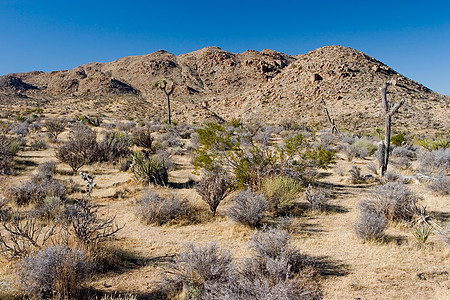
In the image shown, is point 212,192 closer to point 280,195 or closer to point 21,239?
point 280,195

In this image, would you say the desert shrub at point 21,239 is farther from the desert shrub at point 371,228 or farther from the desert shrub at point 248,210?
the desert shrub at point 371,228

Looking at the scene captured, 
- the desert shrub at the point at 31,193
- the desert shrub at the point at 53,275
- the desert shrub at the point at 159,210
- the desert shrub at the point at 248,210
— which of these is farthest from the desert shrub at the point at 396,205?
the desert shrub at the point at 31,193

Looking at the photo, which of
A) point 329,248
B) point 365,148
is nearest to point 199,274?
point 329,248

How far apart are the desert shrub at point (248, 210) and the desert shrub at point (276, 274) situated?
4.33 ft

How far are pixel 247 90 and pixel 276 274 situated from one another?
6300cm

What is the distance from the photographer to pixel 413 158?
1590cm

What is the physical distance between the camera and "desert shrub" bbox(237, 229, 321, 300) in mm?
3193

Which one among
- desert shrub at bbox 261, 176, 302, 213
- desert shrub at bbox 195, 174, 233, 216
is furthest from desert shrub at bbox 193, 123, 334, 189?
desert shrub at bbox 195, 174, 233, 216

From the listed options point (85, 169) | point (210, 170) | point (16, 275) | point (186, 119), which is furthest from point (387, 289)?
point (186, 119)

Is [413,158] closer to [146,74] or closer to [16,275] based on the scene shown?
[16,275]

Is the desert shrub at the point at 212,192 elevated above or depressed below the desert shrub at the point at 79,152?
below

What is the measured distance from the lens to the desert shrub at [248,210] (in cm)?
623

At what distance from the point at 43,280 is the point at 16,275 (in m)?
0.58

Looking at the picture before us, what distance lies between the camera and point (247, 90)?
2534 inches
